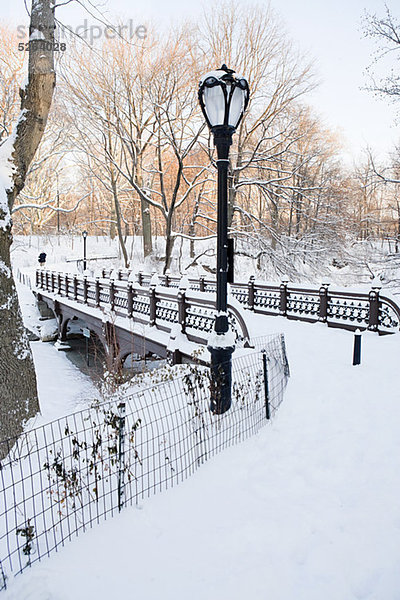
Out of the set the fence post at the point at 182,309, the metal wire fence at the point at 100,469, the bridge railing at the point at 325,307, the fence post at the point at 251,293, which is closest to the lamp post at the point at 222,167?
the metal wire fence at the point at 100,469

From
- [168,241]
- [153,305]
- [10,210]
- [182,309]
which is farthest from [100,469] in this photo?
[168,241]

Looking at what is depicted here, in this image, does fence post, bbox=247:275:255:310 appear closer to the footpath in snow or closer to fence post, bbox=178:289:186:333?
fence post, bbox=178:289:186:333

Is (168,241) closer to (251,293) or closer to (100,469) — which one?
(251,293)

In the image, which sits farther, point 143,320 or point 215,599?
point 143,320

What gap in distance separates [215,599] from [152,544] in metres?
0.68

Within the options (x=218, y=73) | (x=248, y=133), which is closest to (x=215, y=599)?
(x=218, y=73)

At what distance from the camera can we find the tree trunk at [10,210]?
632cm

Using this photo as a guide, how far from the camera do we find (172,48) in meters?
19.5

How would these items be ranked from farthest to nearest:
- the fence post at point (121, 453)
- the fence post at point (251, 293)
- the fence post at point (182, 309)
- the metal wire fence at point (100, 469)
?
1. the fence post at point (251, 293)
2. the fence post at point (182, 309)
3. the fence post at point (121, 453)
4. the metal wire fence at point (100, 469)

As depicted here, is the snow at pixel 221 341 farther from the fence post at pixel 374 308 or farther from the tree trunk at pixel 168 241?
the tree trunk at pixel 168 241

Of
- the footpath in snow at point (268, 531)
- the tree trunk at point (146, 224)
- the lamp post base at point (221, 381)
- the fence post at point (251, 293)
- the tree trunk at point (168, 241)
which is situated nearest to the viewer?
the footpath in snow at point (268, 531)

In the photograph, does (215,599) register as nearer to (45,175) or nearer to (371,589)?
(371,589)

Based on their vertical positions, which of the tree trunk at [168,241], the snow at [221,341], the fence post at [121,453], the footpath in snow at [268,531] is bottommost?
the footpath in snow at [268,531]

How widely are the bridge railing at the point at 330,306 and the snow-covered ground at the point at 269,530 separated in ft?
18.7
